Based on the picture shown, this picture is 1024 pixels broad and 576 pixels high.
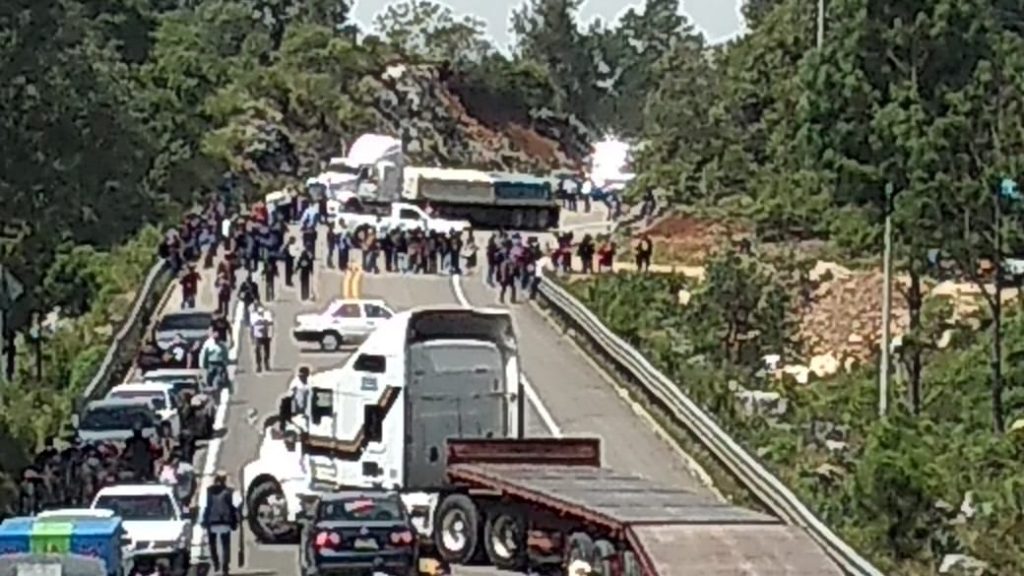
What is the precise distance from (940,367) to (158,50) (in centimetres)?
6438

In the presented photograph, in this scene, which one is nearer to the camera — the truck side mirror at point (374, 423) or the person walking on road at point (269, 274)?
the truck side mirror at point (374, 423)

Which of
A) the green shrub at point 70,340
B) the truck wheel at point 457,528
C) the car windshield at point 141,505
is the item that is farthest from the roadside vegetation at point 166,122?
the truck wheel at point 457,528

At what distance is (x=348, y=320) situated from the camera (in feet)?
181

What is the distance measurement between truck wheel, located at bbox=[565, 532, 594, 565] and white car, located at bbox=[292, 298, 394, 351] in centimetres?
2506

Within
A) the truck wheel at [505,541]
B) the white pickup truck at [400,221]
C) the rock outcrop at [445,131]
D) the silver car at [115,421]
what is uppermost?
the rock outcrop at [445,131]

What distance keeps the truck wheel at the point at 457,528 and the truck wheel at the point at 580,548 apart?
10.3 feet

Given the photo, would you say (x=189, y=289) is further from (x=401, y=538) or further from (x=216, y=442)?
(x=401, y=538)

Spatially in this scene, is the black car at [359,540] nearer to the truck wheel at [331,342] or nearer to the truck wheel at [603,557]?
the truck wheel at [603,557]

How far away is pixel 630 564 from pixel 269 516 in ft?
32.4

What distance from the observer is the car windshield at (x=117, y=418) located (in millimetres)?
40969

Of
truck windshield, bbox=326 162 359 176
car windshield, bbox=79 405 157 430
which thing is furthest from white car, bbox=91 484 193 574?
truck windshield, bbox=326 162 359 176

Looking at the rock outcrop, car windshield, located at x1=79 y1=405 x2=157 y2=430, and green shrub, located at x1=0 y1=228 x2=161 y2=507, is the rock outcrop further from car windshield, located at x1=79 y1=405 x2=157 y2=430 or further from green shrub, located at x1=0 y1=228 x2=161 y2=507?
car windshield, located at x1=79 y1=405 x2=157 y2=430

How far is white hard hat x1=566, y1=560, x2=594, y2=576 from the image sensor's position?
28.3m

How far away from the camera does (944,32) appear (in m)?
58.0
